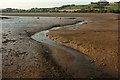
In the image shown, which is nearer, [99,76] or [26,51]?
[99,76]

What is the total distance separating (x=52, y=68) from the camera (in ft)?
35.9

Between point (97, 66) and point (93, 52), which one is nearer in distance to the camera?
point (97, 66)

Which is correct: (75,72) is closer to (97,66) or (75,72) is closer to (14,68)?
(97,66)

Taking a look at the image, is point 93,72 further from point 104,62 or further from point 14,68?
point 14,68

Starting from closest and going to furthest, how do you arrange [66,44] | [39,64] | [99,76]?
1. [99,76]
2. [39,64]
3. [66,44]

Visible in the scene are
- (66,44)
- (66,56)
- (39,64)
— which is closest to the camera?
(39,64)

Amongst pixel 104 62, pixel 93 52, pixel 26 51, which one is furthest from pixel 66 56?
pixel 26 51

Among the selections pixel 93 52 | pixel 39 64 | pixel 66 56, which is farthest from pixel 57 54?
pixel 93 52

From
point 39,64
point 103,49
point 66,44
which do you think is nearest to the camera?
point 39,64

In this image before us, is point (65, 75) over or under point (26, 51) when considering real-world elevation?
under

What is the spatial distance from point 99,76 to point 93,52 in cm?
492

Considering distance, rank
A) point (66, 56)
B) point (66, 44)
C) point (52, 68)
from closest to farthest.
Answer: point (52, 68)
point (66, 56)
point (66, 44)

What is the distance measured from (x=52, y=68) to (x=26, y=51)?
605cm

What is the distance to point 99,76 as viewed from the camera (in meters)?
9.83
